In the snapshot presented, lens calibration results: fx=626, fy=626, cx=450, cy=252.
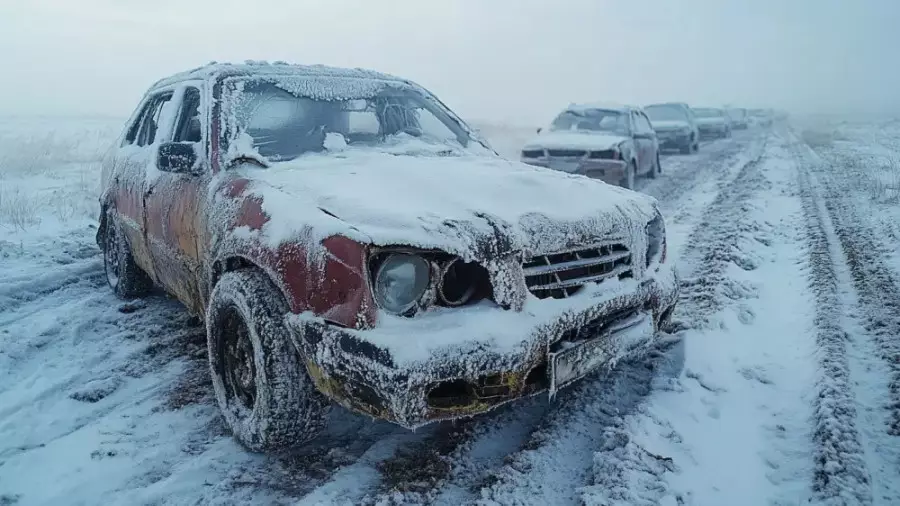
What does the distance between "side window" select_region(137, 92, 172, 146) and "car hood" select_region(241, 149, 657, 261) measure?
1561 millimetres

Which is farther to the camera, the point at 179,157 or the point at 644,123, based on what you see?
the point at 644,123

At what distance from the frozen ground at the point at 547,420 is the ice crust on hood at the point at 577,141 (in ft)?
12.7

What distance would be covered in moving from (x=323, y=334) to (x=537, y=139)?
318 inches

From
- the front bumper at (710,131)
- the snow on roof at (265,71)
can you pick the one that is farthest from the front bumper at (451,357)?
the front bumper at (710,131)

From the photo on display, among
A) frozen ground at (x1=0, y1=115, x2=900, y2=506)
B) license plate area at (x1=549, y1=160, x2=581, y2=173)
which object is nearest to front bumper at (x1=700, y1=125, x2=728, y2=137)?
license plate area at (x1=549, y1=160, x2=581, y2=173)

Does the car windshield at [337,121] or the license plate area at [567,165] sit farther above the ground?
the car windshield at [337,121]

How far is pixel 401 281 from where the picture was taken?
2.33 m

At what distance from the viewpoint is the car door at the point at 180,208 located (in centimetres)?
324

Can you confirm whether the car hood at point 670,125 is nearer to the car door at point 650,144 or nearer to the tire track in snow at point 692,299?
the car door at point 650,144

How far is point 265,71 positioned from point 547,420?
8.34ft

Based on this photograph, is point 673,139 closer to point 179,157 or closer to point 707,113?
point 707,113

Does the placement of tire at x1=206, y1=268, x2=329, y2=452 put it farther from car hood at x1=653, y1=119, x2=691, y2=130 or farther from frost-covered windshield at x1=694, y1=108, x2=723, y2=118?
frost-covered windshield at x1=694, y1=108, x2=723, y2=118

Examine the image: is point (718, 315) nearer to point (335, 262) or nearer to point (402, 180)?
point (402, 180)

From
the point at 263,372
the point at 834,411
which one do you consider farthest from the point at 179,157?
the point at 834,411
